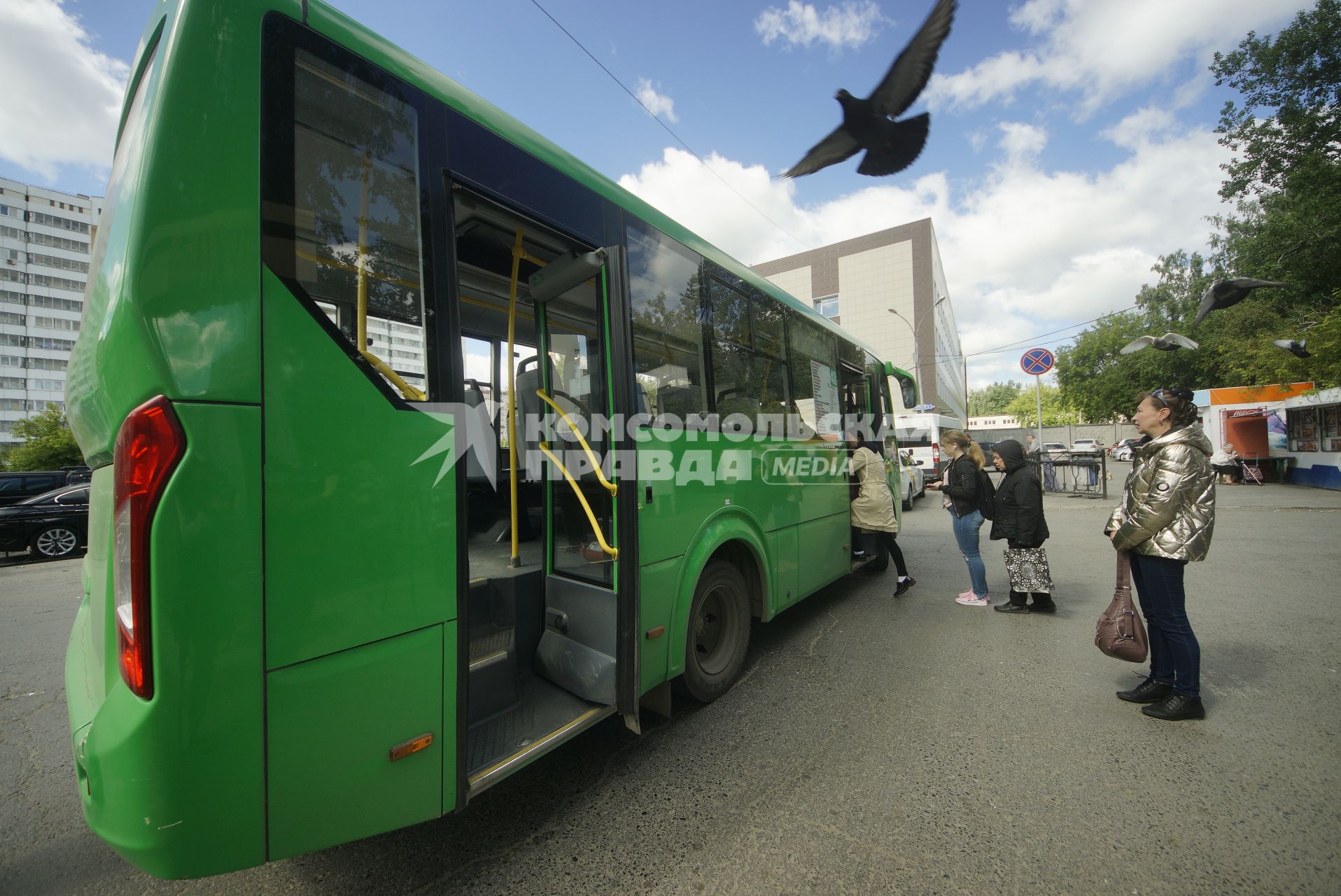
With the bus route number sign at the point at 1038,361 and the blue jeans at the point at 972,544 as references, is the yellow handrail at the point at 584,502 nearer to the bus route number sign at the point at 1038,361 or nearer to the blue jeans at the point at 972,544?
the blue jeans at the point at 972,544

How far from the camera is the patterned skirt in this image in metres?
5.24

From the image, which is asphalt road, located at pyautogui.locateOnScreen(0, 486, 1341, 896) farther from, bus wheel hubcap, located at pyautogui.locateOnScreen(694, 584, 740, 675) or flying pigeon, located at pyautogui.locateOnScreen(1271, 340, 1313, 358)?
flying pigeon, located at pyautogui.locateOnScreen(1271, 340, 1313, 358)

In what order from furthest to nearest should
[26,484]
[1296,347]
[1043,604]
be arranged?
[1296,347] < [26,484] < [1043,604]

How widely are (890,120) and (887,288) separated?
33.8 meters

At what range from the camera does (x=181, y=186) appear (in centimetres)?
141

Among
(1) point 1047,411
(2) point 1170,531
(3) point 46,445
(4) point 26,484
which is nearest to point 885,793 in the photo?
(2) point 1170,531

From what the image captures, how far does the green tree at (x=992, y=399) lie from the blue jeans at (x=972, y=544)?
104132mm

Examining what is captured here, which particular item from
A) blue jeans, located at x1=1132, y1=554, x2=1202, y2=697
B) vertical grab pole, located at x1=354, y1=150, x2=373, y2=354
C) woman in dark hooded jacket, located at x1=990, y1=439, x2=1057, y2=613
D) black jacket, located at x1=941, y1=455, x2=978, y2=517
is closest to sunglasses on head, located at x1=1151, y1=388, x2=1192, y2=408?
blue jeans, located at x1=1132, y1=554, x2=1202, y2=697

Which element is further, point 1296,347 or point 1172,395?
point 1296,347

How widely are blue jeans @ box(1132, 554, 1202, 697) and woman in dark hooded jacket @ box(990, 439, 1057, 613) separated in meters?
1.91

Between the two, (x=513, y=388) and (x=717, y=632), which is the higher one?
(x=513, y=388)

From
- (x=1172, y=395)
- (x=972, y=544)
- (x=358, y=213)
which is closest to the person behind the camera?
(x=358, y=213)

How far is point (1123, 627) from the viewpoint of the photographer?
320 cm

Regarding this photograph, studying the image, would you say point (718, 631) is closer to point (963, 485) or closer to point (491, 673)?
point (491, 673)
